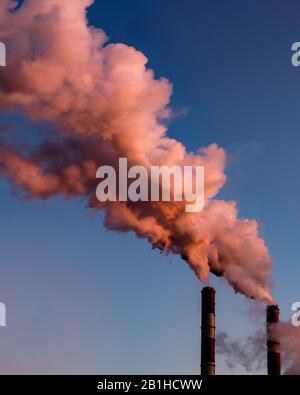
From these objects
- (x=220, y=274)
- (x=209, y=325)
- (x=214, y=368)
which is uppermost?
(x=220, y=274)

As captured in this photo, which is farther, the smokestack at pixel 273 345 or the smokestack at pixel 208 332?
the smokestack at pixel 273 345

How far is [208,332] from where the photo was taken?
125 feet

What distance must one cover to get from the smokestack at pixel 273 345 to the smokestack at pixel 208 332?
5872mm

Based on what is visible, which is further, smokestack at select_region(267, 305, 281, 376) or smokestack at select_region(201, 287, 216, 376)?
smokestack at select_region(267, 305, 281, 376)

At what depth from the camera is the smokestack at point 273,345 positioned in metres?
41.7

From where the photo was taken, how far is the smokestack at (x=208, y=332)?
A: 123ft

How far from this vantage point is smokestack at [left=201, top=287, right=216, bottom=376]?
3741 cm

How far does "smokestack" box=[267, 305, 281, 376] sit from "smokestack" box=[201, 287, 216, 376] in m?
5.87
